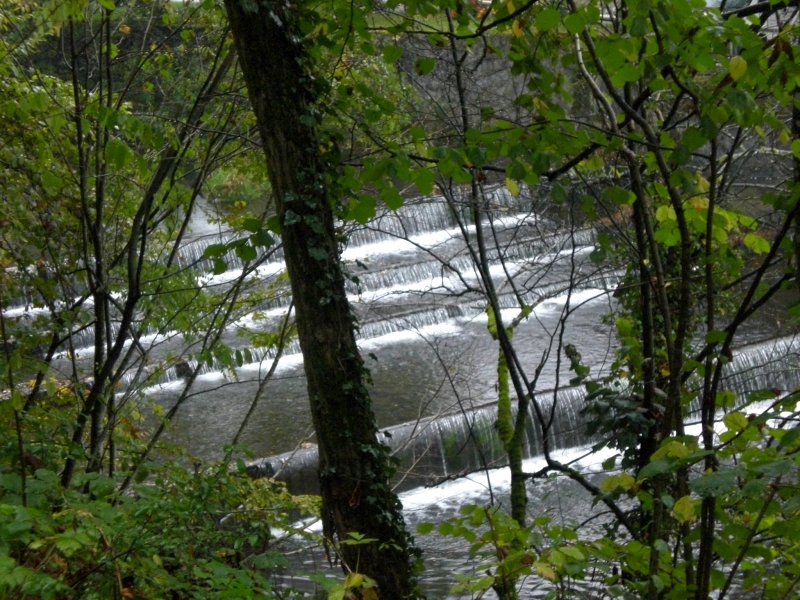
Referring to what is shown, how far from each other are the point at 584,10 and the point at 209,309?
3074 millimetres

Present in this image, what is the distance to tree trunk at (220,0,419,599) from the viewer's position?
2736mm

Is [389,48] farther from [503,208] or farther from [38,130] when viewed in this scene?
[38,130]

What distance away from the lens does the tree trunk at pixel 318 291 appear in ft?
8.98

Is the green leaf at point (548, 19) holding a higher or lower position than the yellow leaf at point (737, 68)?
higher

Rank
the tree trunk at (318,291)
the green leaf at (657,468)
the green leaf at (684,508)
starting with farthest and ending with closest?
1. the tree trunk at (318,291)
2. the green leaf at (684,508)
3. the green leaf at (657,468)

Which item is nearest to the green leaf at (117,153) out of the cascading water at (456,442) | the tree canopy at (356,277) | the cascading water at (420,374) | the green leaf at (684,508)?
the tree canopy at (356,277)

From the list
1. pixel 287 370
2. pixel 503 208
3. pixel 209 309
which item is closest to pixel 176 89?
pixel 209 309

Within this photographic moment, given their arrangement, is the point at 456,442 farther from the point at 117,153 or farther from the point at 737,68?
the point at 737,68

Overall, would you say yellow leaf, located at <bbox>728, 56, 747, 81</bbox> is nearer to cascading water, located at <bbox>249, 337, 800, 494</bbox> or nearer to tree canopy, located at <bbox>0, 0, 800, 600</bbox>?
tree canopy, located at <bbox>0, 0, 800, 600</bbox>

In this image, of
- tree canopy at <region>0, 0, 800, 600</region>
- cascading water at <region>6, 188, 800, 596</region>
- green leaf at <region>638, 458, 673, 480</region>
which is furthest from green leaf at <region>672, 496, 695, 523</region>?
cascading water at <region>6, 188, 800, 596</region>

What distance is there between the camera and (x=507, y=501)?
22.5 feet

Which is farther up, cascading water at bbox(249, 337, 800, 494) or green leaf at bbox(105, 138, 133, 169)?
green leaf at bbox(105, 138, 133, 169)

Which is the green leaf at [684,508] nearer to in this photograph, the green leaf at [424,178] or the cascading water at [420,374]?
the green leaf at [424,178]

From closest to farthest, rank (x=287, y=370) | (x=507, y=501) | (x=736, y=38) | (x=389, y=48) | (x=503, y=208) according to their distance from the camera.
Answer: (x=736, y=38), (x=389, y=48), (x=503, y=208), (x=507, y=501), (x=287, y=370)
